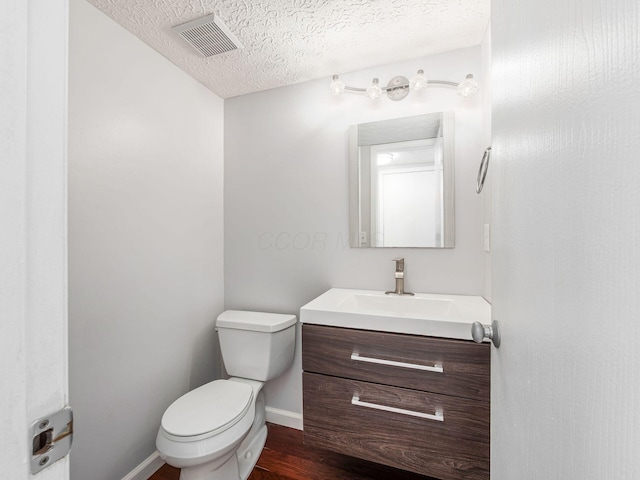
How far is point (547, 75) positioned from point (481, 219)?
45.4 inches

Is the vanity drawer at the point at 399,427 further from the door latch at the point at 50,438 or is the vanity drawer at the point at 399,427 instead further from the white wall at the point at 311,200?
the door latch at the point at 50,438

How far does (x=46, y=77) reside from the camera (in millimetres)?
330

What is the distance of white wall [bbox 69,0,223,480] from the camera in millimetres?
1158

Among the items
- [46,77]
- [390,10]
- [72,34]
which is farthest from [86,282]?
[390,10]

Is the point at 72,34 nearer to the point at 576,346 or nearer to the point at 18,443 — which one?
the point at 18,443

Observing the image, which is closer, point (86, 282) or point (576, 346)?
point (576, 346)

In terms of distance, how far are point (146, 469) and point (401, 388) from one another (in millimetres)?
1345

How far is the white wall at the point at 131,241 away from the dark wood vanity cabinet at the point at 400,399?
849 millimetres

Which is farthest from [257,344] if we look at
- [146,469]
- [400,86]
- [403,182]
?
[400,86]

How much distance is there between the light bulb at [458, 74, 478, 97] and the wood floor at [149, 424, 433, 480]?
191cm

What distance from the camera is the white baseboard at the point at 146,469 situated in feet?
4.38

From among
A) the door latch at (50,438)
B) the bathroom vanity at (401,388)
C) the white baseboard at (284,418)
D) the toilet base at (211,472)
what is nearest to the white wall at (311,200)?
the white baseboard at (284,418)

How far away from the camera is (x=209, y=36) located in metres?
1.37

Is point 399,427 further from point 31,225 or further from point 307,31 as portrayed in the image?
point 307,31
